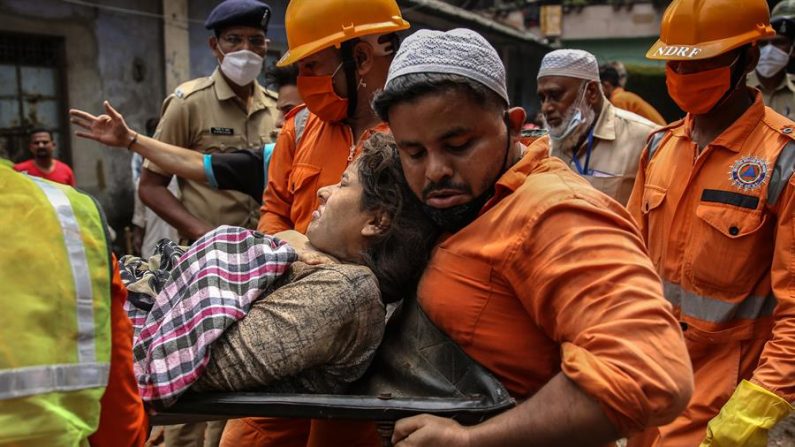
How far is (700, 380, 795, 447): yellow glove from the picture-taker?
2.30m

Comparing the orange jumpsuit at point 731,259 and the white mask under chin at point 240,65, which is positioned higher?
the white mask under chin at point 240,65

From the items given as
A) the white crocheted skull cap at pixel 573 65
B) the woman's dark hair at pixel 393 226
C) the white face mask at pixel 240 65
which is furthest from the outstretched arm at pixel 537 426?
the white crocheted skull cap at pixel 573 65

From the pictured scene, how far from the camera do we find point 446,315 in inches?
64.7

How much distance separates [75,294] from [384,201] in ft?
3.14

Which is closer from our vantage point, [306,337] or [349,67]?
[306,337]

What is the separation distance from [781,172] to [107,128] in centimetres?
292

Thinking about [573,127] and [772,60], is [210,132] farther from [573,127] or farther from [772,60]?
[772,60]

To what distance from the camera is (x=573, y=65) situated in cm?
466

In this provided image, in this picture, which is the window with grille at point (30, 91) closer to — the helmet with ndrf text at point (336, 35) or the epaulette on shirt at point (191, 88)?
the epaulette on shirt at point (191, 88)

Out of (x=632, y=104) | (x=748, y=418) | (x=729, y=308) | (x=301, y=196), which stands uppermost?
(x=632, y=104)

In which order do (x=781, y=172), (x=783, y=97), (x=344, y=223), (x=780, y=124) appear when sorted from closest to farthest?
(x=344, y=223) → (x=781, y=172) → (x=780, y=124) → (x=783, y=97)

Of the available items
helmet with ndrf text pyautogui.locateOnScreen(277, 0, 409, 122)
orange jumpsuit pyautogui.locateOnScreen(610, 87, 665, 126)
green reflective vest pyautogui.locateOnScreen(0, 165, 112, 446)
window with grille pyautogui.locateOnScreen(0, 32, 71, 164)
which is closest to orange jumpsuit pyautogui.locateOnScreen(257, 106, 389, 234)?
helmet with ndrf text pyautogui.locateOnScreen(277, 0, 409, 122)

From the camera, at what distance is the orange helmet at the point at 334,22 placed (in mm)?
2799

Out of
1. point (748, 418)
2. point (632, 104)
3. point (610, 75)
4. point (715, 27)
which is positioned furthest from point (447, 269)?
point (610, 75)
